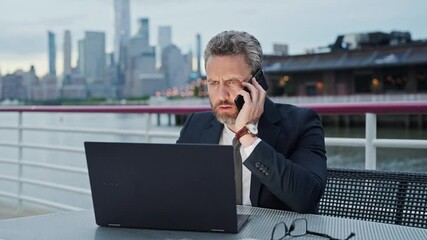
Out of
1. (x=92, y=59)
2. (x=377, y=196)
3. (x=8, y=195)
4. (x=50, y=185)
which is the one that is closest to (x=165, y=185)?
(x=377, y=196)

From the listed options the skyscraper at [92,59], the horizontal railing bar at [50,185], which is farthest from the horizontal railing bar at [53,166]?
the skyscraper at [92,59]

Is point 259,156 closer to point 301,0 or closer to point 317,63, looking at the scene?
point 317,63

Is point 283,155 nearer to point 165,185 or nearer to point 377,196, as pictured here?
point 377,196

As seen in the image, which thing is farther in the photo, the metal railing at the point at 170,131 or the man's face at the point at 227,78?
the metal railing at the point at 170,131

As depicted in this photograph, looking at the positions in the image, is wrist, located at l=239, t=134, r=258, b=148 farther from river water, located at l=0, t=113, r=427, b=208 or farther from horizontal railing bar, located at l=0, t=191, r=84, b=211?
horizontal railing bar, located at l=0, t=191, r=84, b=211

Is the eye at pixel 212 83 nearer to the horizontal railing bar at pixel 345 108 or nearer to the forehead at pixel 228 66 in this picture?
the forehead at pixel 228 66

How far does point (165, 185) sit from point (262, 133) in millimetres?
437

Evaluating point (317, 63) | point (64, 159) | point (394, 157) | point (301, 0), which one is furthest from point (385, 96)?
point (64, 159)

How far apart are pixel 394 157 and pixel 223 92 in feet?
58.0

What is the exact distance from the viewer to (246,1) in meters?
45.6

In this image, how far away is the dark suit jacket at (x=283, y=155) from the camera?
112cm

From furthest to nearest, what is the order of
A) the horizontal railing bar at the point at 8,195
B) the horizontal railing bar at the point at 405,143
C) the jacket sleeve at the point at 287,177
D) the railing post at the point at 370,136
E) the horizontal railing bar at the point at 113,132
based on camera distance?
the horizontal railing bar at the point at 8,195 < the horizontal railing bar at the point at 113,132 < the railing post at the point at 370,136 < the horizontal railing bar at the point at 405,143 < the jacket sleeve at the point at 287,177

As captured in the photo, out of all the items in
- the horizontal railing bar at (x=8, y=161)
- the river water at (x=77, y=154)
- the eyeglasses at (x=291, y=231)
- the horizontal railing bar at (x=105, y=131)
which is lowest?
the river water at (x=77, y=154)

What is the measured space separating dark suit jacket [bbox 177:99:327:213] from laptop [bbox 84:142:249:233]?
0.63 feet
